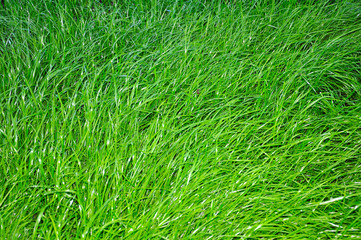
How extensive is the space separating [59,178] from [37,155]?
165mm

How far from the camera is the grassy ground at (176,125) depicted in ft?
5.46

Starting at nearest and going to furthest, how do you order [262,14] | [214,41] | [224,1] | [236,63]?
[236,63]
[214,41]
[262,14]
[224,1]

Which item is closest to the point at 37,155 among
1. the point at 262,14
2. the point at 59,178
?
the point at 59,178

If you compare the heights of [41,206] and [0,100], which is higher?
[0,100]

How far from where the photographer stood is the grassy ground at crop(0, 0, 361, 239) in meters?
1.66

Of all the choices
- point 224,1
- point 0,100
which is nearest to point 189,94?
point 0,100

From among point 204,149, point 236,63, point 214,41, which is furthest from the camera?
point 214,41

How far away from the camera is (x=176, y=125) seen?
2.17 meters

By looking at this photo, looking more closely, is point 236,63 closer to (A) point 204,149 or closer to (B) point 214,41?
(B) point 214,41

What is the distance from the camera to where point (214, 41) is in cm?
270

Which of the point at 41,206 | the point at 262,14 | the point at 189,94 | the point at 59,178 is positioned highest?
the point at 262,14

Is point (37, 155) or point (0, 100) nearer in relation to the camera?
point (37, 155)

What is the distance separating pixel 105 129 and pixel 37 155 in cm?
37

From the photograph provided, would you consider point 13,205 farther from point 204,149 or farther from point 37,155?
point 204,149
